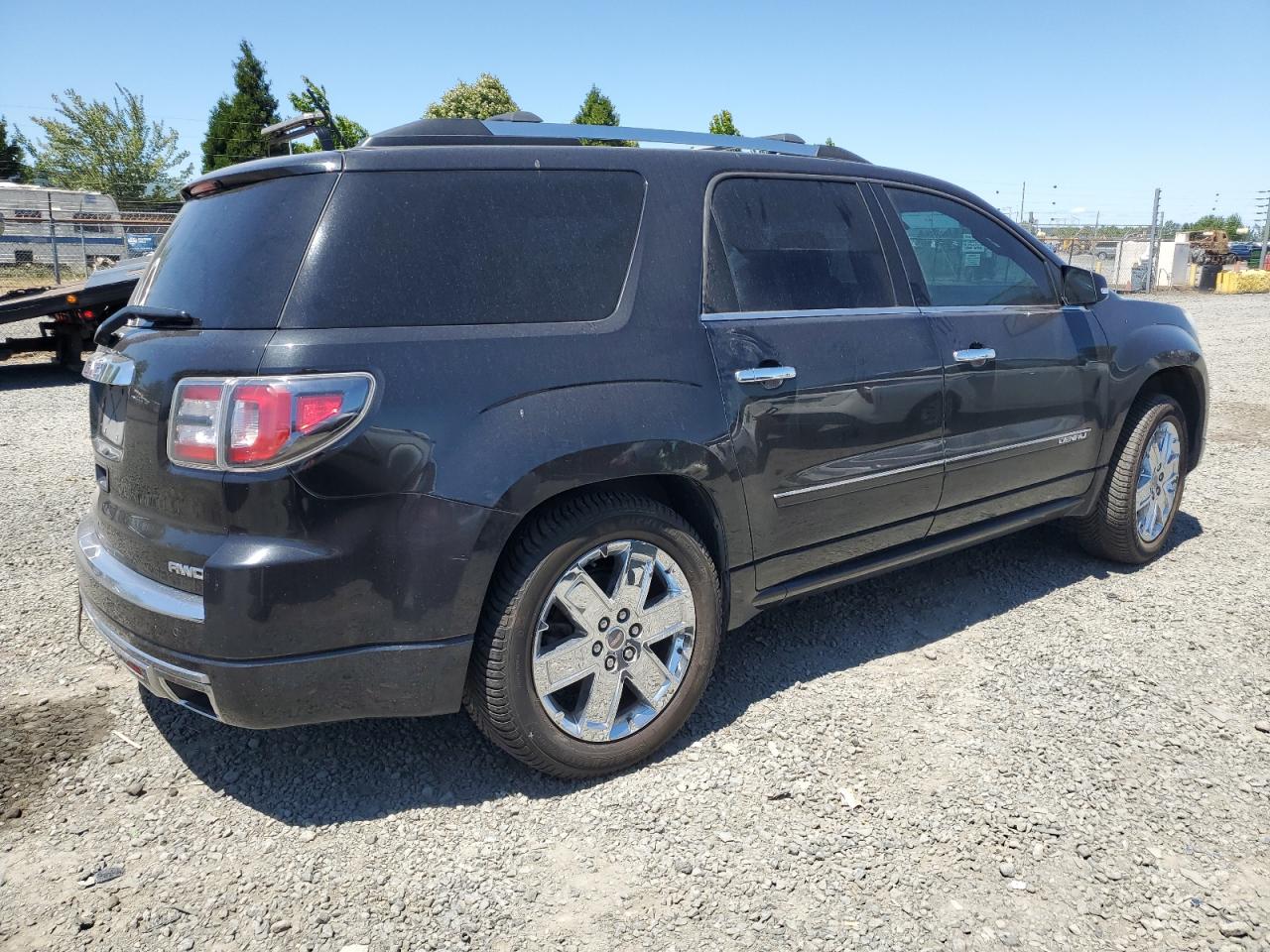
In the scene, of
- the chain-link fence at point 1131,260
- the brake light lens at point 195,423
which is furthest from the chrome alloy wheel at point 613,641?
the chain-link fence at point 1131,260

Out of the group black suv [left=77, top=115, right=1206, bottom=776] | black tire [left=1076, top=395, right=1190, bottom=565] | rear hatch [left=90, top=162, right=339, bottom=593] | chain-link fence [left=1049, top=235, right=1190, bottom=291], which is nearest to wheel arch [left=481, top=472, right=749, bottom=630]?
black suv [left=77, top=115, right=1206, bottom=776]

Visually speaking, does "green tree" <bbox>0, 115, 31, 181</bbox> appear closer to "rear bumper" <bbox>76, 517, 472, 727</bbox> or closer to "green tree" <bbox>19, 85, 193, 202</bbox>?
"green tree" <bbox>19, 85, 193, 202</bbox>

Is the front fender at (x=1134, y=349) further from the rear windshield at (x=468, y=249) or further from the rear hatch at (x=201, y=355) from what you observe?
the rear hatch at (x=201, y=355)

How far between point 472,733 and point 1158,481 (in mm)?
3708

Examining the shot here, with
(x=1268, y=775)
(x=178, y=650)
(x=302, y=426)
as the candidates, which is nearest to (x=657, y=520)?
(x=302, y=426)

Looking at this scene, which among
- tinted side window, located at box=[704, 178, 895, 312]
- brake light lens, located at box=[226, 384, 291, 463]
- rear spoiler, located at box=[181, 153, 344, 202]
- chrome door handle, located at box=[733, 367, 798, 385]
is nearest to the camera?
brake light lens, located at box=[226, 384, 291, 463]

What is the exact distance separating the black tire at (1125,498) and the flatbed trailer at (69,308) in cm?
910

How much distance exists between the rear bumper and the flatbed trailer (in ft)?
27.2

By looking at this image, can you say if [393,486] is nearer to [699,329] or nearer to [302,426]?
[302,426]

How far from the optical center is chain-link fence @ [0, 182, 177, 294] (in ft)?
Answer: 72.2

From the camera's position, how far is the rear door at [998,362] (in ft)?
12.3

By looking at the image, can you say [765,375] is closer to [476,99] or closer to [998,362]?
[998,362]

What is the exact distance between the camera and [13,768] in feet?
9.65

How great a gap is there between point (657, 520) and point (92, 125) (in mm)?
47582
